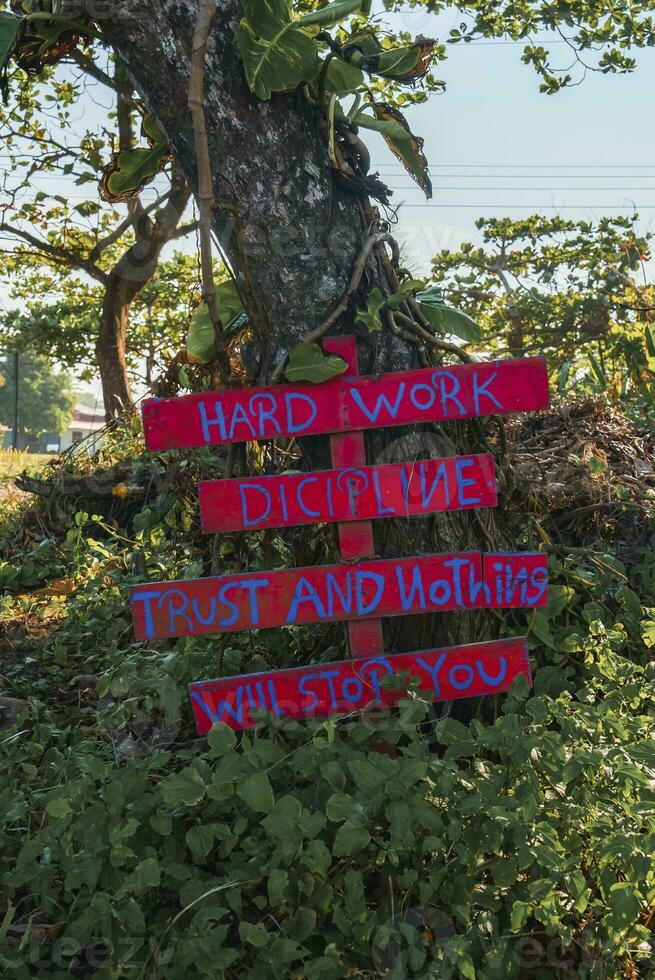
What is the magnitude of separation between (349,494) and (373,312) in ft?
1.83

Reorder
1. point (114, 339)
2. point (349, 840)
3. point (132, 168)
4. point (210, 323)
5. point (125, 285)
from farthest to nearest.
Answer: point (125, 285) < point (114, 339) < point (132, 168) < point (210, 323) < point (349, 840)

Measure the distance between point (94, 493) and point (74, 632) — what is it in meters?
1.70

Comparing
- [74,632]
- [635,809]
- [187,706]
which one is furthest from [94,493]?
Answer: [635,809]

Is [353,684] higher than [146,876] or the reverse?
higher

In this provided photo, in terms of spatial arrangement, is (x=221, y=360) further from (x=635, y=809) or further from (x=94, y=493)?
(x=94, y=493)

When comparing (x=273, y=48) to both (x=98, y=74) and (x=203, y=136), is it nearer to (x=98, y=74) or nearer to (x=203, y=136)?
(x=203, y=136)

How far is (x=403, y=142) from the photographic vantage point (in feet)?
9.59

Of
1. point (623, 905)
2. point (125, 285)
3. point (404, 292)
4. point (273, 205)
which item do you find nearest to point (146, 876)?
point (623, 905)

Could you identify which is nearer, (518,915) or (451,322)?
(518,915)

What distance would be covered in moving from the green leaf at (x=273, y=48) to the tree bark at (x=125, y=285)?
7.32m

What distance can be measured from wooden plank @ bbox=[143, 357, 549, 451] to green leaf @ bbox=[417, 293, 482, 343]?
282mm

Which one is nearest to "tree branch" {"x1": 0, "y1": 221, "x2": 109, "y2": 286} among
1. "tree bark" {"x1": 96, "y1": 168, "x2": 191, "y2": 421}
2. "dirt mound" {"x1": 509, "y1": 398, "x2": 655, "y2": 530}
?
"tree bark" {"x1": 96, "y1": 168, "x2": 191, "y2": 421}

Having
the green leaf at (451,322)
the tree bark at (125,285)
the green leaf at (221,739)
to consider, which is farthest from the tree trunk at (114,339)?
the green leaf at (221,739)

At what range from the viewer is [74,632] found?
12.4 feet
